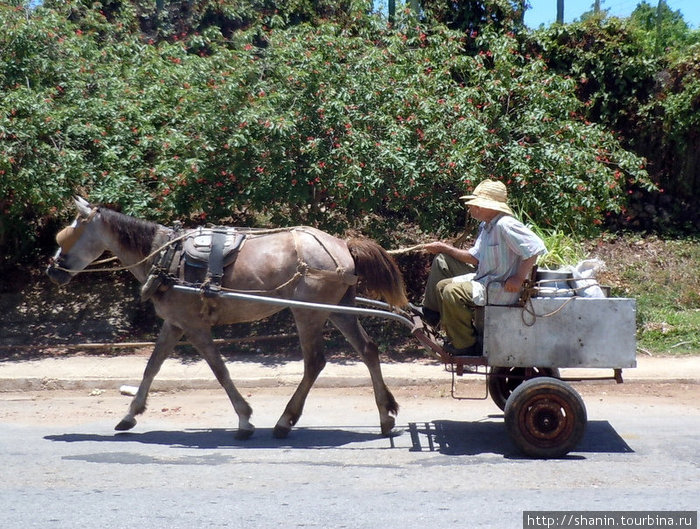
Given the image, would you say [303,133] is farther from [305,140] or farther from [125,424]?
[125,424]

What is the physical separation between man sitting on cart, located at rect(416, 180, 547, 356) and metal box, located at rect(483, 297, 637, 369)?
17cm

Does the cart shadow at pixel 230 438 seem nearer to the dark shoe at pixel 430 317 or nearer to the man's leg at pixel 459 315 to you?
the dark shoe at pixel 430 317

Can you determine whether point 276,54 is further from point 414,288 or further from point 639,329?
point 639,329

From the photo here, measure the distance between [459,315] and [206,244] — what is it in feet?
7.30

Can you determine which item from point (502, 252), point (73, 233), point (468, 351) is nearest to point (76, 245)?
point (73, 233)

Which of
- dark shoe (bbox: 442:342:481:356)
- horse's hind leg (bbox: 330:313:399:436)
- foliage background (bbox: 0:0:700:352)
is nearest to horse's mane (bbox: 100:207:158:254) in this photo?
horse's hind leg (bbox: 330:313:399:436)

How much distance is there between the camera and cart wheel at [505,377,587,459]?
6.22 meters

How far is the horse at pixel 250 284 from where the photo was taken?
279 inches

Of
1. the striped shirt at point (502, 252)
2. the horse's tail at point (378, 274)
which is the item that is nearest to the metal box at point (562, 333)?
the striped shirt at point (502, 252)

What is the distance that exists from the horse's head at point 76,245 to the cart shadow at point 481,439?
3.13 meters

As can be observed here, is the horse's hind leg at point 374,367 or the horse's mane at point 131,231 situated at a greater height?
the horse's mane at point 131,231

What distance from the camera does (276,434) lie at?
7.06 metres

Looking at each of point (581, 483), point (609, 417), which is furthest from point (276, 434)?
point (609, 417)

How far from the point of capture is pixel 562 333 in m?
6.26
